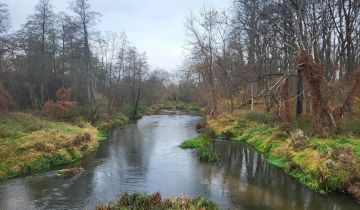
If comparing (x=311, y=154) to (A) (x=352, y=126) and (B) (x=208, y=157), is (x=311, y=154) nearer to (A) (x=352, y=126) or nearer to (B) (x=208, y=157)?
(A) (x=352, y=126)

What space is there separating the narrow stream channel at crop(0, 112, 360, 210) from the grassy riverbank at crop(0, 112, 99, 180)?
1081 mm

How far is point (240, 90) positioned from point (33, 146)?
3642 cm

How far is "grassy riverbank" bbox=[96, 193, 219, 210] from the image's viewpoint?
1270 centimetres

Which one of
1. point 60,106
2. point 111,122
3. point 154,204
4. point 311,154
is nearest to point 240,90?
point 111,122

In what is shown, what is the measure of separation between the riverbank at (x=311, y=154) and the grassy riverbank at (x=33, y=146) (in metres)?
12.1

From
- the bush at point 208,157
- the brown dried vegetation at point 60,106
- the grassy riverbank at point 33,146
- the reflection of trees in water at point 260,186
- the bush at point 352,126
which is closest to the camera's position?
the reflection of trees in water at point 260,186

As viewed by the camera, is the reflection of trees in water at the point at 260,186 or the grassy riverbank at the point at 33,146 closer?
the reflection of trees in water at the point at 260,186

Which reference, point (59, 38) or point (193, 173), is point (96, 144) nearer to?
point (193, 173)

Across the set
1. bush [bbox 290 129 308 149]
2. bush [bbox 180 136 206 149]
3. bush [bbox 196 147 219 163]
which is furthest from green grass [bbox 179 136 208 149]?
bush [bbox 290 129 308 149]

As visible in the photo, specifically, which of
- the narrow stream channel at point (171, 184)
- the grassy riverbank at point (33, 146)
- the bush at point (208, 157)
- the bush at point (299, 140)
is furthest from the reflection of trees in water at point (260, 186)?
the grassy riverbank at point (33, 146)

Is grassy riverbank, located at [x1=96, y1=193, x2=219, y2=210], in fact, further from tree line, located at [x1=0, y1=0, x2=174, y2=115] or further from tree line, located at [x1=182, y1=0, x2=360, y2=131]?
tree line, located at [x1=0, y1=0, x2=174, y2=115]

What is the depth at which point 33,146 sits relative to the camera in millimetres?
22781

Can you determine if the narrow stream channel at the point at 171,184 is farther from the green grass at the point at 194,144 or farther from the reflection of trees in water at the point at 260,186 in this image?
the green grass at the point at 194,144

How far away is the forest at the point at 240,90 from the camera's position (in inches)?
833
